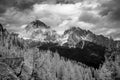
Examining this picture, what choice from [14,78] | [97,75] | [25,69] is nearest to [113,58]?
[97,75]

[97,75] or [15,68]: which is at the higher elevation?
[15,68]

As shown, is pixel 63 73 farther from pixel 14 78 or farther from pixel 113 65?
pixel 14 78

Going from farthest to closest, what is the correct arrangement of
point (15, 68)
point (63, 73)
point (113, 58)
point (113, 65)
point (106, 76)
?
point (113, 58)
point (113, 65)
point (106, 76)
point (63, 73)
point (15, 68)

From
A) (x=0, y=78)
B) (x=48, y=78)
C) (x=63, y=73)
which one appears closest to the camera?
(x=0, y=78)

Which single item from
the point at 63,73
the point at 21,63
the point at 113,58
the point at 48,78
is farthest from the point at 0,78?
the point at 113,58

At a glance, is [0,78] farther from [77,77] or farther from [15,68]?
[77,77]

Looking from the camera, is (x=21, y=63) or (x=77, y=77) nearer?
(x=21, y=63)

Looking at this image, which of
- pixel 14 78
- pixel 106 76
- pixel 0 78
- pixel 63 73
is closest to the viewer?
pixel 0 78

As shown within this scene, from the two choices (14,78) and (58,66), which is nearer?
(14,78)

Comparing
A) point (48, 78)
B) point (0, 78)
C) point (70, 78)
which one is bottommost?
point (70, 78)

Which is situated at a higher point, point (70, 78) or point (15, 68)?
point (15, 68)
